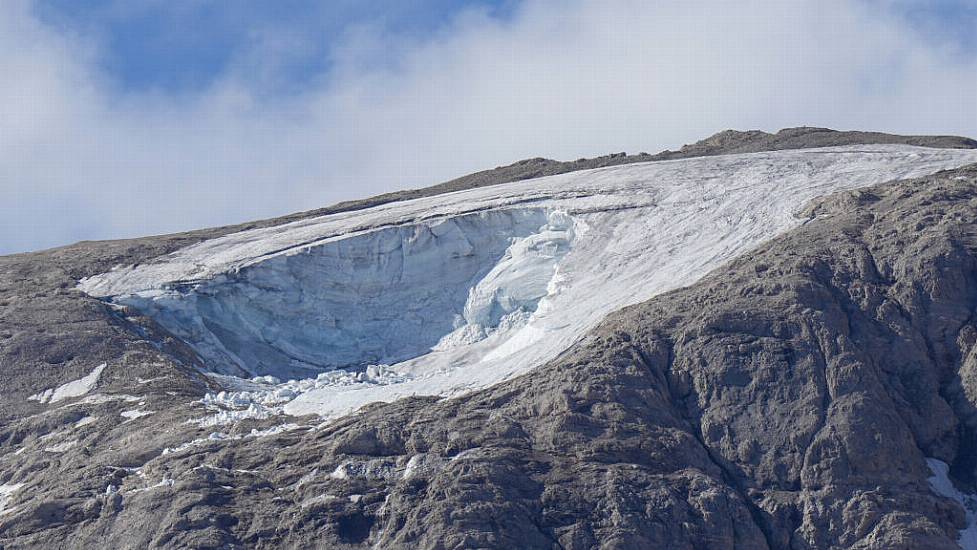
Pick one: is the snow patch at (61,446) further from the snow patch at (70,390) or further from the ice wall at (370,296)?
the ice wall at (370,296)

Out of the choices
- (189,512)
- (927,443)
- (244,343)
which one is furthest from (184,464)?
(927,443)

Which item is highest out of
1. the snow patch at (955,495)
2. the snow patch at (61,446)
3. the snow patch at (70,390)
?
the snow patch at (70,390)

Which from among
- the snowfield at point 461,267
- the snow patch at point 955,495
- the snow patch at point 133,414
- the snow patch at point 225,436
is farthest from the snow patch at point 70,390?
the snow patch at point 955,495

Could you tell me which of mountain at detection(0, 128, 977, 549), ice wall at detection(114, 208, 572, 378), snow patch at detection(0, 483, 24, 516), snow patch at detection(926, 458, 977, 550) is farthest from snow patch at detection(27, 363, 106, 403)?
snow patch at detection(926, 458, 977, 550)

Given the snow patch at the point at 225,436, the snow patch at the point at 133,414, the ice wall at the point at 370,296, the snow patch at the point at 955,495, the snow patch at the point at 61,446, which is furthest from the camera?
the ice wall at the point at 370,296

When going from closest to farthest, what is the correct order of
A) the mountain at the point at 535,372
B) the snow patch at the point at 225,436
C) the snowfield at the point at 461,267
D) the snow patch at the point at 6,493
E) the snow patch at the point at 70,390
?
the mountain at the point at 535,372
the snow patch at the point at 6,493
the snow patch at the point at 225,436
the snow patch at the point at 70,390
the snowfield at the point at 461,267

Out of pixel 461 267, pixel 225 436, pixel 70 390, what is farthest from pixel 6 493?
pixel 461 267

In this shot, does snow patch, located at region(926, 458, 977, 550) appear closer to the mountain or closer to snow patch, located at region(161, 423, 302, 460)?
the mountain
